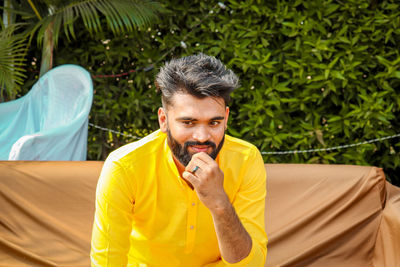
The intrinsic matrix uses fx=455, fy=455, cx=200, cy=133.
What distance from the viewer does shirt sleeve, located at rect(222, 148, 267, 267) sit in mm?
1565

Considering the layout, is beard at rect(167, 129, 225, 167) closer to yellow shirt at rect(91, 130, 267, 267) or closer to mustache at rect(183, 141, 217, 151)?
mustache at rect(183, 141, 217, 151)

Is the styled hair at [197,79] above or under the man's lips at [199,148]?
above

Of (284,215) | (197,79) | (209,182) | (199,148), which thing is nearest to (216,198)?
(209,182)

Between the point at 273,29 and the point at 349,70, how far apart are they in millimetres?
621

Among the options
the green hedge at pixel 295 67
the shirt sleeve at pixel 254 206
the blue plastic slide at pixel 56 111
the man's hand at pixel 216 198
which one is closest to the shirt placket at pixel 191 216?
the shirt sleeve at pixel 254 206

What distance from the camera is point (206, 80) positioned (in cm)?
155

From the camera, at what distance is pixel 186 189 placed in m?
1.70

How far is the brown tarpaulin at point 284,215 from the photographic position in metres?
2.54

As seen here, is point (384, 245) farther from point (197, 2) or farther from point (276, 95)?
point (197, 2)

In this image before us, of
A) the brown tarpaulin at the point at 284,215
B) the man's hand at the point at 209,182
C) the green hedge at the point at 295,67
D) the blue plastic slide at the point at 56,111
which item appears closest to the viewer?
the man's hand at the point at 209,182

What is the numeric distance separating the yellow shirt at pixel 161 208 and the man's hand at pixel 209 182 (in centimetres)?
27

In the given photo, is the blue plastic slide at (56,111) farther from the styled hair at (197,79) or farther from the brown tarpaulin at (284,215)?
the styled hair at (197,79)

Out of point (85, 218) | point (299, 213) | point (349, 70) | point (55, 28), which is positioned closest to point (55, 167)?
point (85, 218)

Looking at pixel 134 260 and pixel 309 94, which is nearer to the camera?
pixel 134 260
